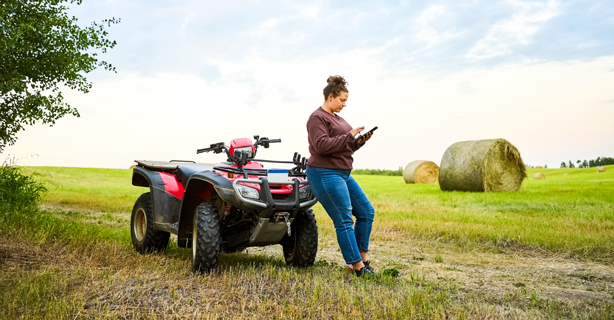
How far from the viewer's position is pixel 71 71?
1171 centimetres

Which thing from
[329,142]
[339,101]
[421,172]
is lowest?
[421,172]

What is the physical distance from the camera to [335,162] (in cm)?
481

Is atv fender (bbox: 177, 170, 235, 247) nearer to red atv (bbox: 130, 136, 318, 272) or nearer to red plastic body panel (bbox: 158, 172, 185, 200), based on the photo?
red atv (bbox: 130, 136, 318, 272)

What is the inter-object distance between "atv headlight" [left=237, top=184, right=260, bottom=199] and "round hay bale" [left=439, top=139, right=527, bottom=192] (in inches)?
504

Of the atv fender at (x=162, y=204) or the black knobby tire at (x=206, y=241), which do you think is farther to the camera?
the atv fender at (x=162, y=204)

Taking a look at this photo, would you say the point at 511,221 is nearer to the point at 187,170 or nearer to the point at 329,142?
the point at 329,142

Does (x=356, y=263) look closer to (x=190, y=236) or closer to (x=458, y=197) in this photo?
(x=190, y=236)

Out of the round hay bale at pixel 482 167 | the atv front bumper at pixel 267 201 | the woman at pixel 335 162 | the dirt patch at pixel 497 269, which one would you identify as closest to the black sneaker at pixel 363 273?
the woman at pixel 335 162

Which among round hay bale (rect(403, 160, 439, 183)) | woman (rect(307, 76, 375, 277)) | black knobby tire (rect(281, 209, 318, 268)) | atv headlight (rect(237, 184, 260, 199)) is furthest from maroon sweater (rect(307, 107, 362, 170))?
round hay bale (rect(403, 160, 439, 183))

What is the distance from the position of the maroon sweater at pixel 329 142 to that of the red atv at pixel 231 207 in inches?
14.1

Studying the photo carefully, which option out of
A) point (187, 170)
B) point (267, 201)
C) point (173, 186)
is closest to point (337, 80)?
point (267, 201)

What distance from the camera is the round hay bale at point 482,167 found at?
53.2 feet

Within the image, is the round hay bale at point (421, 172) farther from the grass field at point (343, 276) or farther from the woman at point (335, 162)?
the woman at point (335, 162)

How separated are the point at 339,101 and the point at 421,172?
1963cm
